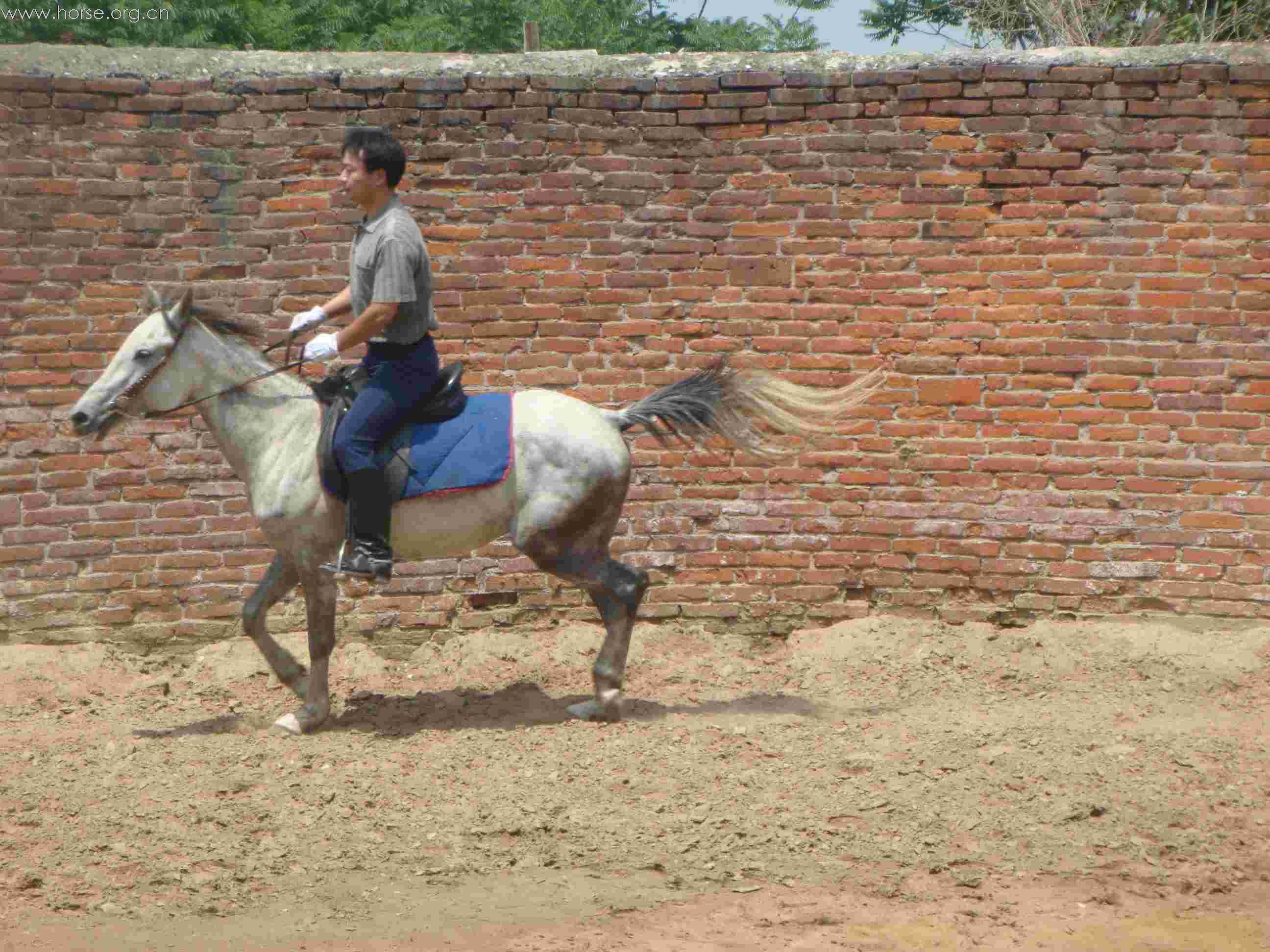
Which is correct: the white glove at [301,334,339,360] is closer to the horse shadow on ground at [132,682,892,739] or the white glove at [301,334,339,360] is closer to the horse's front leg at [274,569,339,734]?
the horse's front leg at [274,569,339,734]

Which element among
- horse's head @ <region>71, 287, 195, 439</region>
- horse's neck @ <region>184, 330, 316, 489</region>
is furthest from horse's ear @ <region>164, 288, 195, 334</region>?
horse's neck @ <region>184, 330, 316, 489</region>

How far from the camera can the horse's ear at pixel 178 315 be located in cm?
598

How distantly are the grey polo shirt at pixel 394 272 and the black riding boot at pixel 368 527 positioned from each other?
2.04 feet

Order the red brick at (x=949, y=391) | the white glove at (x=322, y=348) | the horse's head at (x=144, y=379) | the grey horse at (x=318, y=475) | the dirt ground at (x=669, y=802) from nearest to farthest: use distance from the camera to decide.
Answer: the dirt ground at (x=669, y=802)
the white glove at (x=322, y=348)
the horse's head at (x=144, y=379)
the grey horse at (x=318, y=475)
the red brick at (x=949, y=391)

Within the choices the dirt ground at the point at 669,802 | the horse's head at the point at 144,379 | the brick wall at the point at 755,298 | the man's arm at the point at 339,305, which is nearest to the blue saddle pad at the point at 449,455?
the man's arm at the point at 339,305

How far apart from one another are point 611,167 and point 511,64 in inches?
30.9

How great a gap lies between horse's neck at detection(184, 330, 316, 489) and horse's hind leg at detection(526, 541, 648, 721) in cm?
122

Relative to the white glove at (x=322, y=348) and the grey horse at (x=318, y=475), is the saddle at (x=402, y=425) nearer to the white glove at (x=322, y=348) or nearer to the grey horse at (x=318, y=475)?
the grey horse at (x=318, y=475)

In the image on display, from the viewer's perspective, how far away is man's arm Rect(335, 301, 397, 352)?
223 inches

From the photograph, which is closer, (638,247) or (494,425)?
(494,425)

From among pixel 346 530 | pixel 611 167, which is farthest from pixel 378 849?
pixel 611 167

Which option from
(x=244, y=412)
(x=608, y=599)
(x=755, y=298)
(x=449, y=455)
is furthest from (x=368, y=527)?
(x=755, y=298)

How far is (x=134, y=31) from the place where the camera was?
16703 mm

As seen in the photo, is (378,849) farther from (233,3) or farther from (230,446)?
(233,3)
